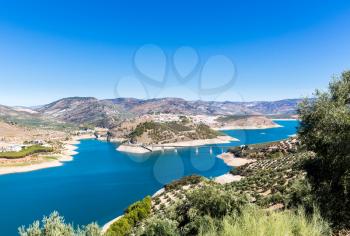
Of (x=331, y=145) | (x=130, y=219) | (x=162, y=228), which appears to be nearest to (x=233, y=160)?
(x=130, y=219)

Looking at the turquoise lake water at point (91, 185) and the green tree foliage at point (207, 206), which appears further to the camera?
the turquoise lake water at point (91, 185)

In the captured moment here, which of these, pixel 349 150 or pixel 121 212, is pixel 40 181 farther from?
pixel 349 150

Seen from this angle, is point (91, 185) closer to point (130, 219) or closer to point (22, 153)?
point (130, 219)

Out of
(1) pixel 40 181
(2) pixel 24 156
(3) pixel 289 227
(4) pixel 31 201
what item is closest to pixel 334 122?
(3) pixel 289 227

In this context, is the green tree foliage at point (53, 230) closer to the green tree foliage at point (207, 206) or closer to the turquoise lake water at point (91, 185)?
the green tree foliage at point (207, 206)

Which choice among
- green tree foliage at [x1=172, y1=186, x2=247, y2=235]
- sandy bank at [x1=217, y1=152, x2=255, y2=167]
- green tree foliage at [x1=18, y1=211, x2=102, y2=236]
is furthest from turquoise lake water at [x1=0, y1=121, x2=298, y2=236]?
green tree foliage at [x1=18, y1=211, x2=102, y2=236]

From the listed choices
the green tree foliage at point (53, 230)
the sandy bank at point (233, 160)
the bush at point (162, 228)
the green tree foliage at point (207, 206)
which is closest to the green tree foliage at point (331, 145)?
the green tree foliage at point (207, 206)
